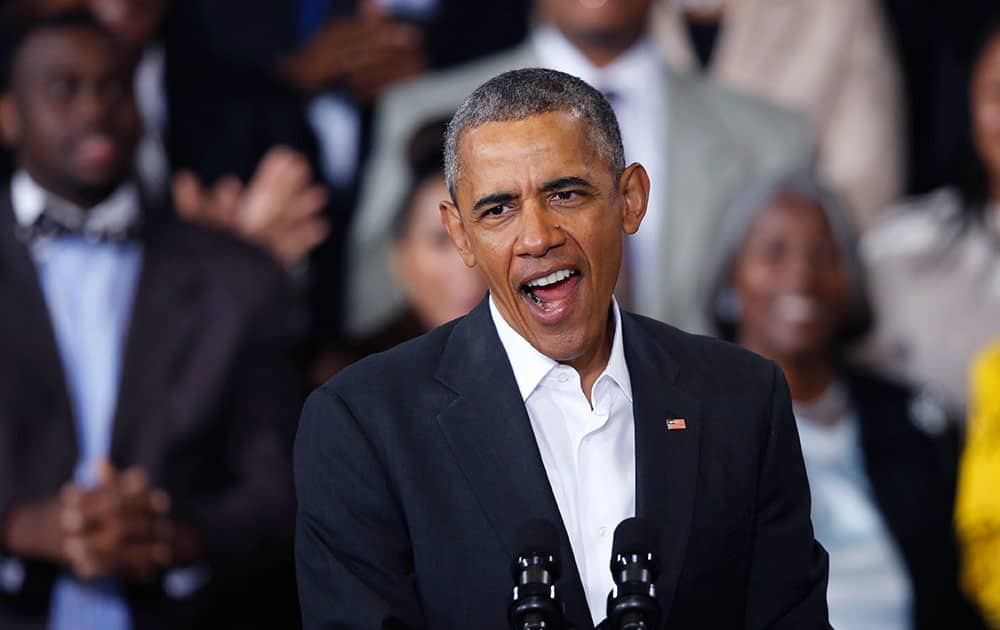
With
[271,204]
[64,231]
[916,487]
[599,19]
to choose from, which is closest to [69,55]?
[64,231]

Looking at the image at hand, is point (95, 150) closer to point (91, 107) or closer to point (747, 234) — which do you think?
point (91, 107)

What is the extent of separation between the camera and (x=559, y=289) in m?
1.87

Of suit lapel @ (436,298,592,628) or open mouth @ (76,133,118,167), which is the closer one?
suit lapel @ (436,298,592,628)

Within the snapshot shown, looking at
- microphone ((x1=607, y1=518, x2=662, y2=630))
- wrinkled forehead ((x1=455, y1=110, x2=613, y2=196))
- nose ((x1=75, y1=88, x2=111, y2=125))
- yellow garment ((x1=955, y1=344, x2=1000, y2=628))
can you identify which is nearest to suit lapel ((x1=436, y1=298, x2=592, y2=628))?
microphone ((x1=607, y1=518, x2=662, y2=630))

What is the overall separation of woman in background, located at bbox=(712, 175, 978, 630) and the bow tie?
58.4 inches

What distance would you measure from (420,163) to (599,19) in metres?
0.60

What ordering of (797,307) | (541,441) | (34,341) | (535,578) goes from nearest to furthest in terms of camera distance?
1. (535,578)
2. (541,441)
3. (34,341)
4. (797,307)

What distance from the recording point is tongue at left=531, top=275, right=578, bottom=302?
187 cm

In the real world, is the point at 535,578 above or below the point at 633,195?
below

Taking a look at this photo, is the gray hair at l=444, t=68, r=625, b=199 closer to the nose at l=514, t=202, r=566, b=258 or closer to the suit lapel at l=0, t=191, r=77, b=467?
the nose at l=514, t=202, r=566, b=258

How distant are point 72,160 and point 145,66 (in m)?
0.64

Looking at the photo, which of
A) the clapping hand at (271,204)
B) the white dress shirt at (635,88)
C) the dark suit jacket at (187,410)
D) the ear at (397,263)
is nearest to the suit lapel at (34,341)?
the dark suit jacket at (187,410)

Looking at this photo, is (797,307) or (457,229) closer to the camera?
(457,229)

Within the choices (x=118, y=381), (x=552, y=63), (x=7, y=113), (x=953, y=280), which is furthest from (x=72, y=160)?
(x=953, y=280)
